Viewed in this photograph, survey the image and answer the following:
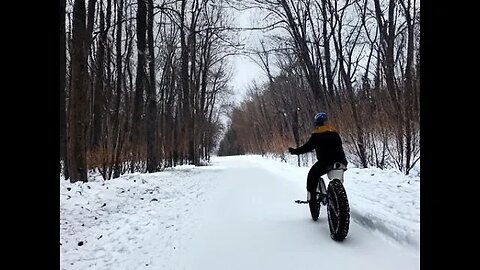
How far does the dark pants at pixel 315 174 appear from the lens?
5.23 m

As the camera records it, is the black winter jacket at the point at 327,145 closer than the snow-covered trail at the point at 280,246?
No

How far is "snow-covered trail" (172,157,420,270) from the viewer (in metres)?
3.73

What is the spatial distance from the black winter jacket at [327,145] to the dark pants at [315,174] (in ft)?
0.44

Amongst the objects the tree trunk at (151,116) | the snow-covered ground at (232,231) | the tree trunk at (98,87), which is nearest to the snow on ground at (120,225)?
the snow-covered ground at (232,231)

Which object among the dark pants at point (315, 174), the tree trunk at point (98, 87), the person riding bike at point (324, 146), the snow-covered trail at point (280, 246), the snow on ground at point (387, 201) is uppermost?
the tree trunk at point (98, 87)

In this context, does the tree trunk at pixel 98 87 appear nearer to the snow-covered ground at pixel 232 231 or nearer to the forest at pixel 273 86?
the forest at pixel 273 86

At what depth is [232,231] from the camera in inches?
204

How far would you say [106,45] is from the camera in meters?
14.8
